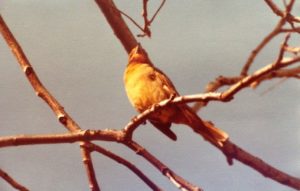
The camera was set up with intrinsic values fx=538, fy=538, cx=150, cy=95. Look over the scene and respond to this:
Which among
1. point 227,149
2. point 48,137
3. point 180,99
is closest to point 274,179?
point 227,149

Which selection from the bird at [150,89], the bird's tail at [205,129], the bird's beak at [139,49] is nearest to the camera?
the bird's tail at [205,129]

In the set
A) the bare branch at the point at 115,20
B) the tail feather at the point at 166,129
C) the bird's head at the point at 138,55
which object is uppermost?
the bare branch at the point at 115,20

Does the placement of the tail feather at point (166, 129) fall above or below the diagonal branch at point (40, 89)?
below

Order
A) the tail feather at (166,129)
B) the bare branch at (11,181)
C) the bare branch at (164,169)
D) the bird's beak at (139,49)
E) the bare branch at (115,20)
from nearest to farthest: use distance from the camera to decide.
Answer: the bare branch at (164,169), the bare branch at (11,181), the bare branch at (115,20), the bird's beak at (139,49), the tail feather at (166,129)

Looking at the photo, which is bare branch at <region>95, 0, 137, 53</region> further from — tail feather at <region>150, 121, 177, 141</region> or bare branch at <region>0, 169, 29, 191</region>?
bare branch at <region>0, 169, 29, 191</region>

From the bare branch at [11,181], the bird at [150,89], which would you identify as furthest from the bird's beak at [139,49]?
the bare branch at [11,181]

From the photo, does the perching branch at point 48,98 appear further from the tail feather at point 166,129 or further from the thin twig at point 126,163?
the tail feather at point 166,129

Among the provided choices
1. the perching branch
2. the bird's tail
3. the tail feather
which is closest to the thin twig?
the perching branch

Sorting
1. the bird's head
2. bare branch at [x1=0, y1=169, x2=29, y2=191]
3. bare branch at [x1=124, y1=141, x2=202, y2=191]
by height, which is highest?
the bird's head
